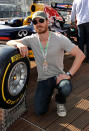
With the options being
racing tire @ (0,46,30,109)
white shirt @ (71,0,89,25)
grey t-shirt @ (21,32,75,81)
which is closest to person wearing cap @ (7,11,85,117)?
grey t-shirt @ (21,32,75,81)

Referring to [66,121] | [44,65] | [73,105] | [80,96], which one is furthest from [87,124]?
[44,65]

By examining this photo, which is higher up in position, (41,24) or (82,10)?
(82,10)

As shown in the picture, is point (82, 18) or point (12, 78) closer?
point (12, 78)

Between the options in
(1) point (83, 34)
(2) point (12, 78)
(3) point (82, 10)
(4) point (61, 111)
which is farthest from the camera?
(1) point (83, 34)

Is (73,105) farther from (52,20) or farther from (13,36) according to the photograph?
(52,20)

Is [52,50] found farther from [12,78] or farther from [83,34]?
[83,34]

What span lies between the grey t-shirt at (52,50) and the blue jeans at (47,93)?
0.10 metres

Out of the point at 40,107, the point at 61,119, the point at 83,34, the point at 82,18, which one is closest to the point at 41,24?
the point at 40,107

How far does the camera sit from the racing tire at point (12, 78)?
176 cm

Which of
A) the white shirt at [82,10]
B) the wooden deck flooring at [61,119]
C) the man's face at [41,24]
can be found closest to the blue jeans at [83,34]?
the white shirt at [82,10]

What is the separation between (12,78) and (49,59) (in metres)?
0.56

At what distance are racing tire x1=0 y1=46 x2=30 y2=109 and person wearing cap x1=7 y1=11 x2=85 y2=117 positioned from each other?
235 millimetres

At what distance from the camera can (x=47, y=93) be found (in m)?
2.31

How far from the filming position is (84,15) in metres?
4.07
